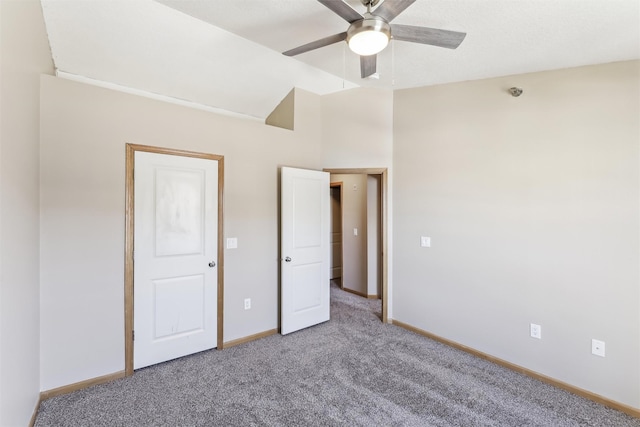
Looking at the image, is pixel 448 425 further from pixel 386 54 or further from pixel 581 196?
pixel 386 54

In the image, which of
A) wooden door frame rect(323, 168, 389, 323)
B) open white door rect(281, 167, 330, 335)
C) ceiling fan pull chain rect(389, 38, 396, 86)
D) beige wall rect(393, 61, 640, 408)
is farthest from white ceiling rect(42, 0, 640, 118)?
open white door rect(281, 167, 330, 335)

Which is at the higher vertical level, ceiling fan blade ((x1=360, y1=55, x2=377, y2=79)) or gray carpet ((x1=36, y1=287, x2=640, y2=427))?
ceiling fan blade ((x1=360, y1=55, x2=377, y2=79))

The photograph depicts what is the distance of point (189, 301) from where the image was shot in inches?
112

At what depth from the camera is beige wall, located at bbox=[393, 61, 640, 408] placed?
7.25ft

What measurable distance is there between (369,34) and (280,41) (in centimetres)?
118

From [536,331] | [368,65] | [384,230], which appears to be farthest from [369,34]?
[536,331]

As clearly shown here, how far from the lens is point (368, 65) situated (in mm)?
2059

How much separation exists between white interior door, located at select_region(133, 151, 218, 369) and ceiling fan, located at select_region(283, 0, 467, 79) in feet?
5.82

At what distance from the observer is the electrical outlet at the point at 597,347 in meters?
2.27

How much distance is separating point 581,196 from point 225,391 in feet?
10.6

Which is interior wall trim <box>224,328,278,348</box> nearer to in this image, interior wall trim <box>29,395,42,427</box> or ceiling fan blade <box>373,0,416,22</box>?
interior wall trim <box>29,395,42,427</box>

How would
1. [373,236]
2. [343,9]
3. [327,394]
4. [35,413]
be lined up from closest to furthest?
1. [343,9]
2. [35,413]
3. [327,394]
4. [373,236]

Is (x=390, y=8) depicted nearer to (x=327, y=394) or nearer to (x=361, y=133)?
(x=361, y=133)

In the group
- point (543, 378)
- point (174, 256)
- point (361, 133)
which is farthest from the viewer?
point (361, 133)
